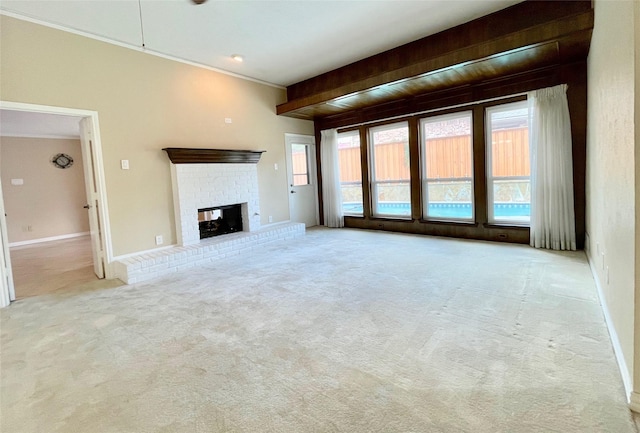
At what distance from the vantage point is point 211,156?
16.5 feet

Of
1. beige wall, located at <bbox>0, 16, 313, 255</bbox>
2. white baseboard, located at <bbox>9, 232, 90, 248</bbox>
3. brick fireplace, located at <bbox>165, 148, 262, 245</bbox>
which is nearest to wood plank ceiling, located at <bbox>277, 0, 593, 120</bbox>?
beige wall, located at <bbox>0, 16, 313, 255</bbox>

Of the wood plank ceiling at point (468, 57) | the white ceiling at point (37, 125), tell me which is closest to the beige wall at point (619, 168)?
the wood plank ceiling at point (468, 57)

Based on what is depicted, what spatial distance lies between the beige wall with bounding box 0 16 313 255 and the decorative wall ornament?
4863 mm

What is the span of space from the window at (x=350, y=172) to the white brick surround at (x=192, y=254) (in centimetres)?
173

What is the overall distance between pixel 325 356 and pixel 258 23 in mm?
3769

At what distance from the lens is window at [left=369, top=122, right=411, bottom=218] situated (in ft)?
19.6

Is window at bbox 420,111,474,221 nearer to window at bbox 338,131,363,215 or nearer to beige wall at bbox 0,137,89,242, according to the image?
window at bbox 338,131,363,215

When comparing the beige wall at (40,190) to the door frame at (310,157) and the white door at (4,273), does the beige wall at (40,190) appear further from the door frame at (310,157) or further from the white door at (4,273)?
the door frame at (310,157)

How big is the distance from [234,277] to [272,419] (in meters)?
2.46

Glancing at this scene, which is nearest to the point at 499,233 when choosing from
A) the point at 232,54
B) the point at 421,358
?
the point at 421,358

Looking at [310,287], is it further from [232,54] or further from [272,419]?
[232,54]

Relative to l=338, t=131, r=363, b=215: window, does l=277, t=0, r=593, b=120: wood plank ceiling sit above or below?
above

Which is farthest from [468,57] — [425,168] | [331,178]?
[331,178]

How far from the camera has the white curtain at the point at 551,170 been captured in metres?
4.10
